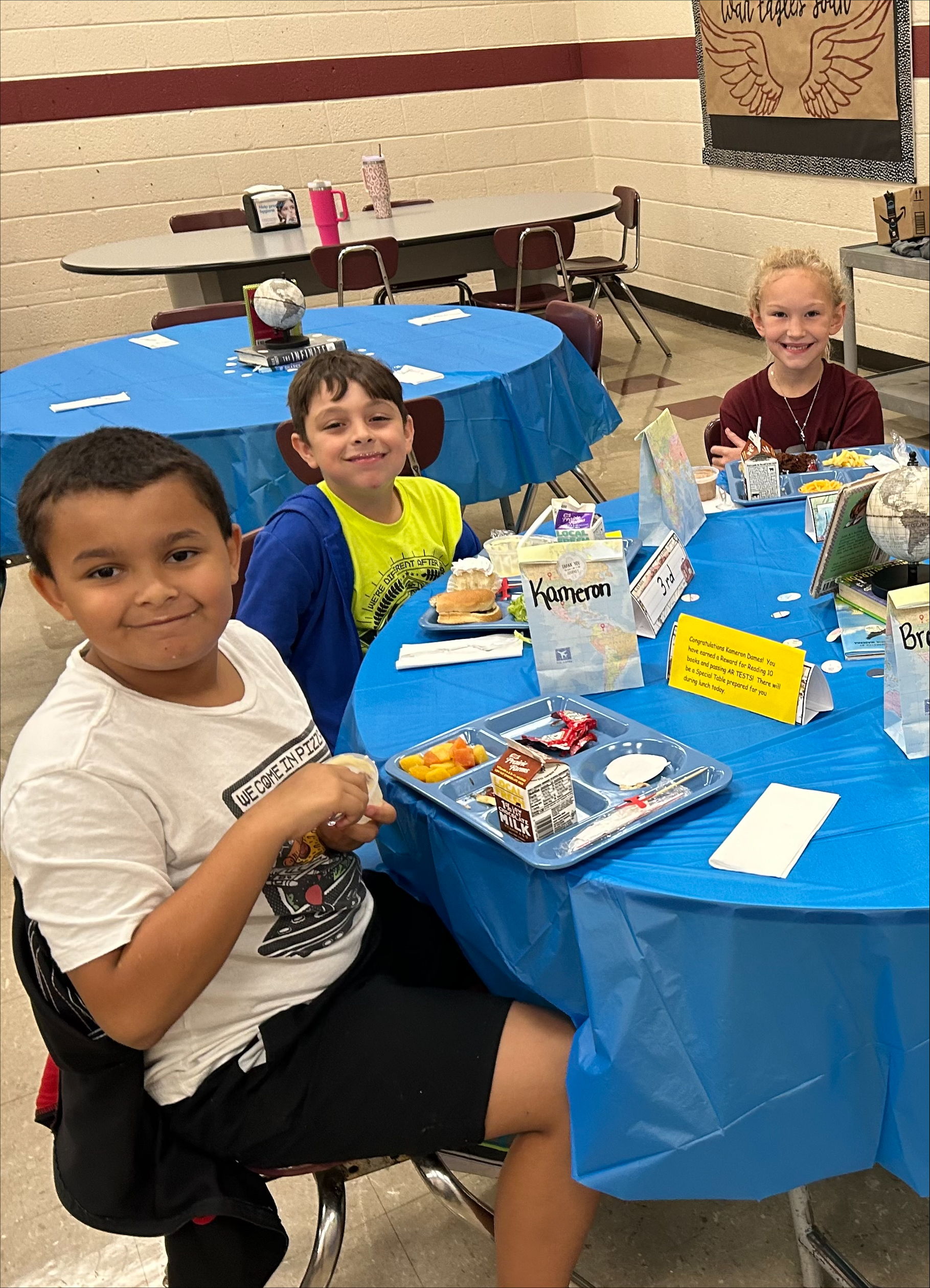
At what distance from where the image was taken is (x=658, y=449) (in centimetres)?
173

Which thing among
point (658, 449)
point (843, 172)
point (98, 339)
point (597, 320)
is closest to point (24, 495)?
point (658, 449)

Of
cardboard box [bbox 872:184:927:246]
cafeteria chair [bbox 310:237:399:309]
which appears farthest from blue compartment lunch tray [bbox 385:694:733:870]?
cafeteria chair [bbox 310:237:399:309]

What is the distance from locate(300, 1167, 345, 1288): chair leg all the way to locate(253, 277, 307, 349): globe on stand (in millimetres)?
2684

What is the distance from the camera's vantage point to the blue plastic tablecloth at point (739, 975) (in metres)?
1.03

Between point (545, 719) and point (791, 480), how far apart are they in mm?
919

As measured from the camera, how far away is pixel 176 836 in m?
1.10

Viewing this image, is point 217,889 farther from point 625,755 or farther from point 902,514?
point 902,514

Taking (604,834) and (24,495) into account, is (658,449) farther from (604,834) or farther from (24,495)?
(24,495)

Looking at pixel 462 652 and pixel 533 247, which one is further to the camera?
pixel 533 247

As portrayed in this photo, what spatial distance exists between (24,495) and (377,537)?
36.2 inches

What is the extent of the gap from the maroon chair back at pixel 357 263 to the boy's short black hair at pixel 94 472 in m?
4.08

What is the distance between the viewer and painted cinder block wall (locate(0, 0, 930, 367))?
21.2ft

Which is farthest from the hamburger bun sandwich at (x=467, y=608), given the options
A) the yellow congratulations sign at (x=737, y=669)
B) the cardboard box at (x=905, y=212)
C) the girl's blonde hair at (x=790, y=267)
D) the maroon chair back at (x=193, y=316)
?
the cardboard box at (x=905, y=212)

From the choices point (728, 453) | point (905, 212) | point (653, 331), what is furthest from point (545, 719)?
point (653, 331)
